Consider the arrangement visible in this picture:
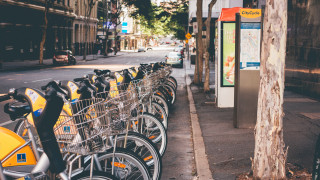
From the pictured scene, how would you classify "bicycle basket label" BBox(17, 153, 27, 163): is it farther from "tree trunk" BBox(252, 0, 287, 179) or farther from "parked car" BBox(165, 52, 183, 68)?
"parked car" BBox(165, 52, 183, 68)

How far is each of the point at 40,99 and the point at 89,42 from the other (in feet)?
207

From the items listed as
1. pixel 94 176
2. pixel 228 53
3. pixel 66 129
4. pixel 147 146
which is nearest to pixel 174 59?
pixel 228 53

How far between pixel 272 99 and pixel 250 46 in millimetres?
3703

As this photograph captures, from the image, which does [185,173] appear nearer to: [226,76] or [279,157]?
[279,157]

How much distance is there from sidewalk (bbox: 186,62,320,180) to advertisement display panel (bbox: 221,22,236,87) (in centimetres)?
84

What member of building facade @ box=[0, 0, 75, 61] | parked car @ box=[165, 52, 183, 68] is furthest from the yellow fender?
building facade @ box=[0, 0, 75, 61]

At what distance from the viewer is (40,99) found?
11.6 ft

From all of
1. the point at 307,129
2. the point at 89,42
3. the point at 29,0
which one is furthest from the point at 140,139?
the point at 89,42

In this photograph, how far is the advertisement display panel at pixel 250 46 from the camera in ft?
26.0

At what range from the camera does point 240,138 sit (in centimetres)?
695

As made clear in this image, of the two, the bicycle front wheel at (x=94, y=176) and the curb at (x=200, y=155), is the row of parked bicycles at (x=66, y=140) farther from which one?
the curb at (x=200, y=155)

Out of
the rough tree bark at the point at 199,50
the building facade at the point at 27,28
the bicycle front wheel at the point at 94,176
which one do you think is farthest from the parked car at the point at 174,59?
the bicycle front wheel at the point at 94,176

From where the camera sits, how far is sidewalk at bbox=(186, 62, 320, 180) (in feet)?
17.6

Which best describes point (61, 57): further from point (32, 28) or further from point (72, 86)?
point (72, 86)
